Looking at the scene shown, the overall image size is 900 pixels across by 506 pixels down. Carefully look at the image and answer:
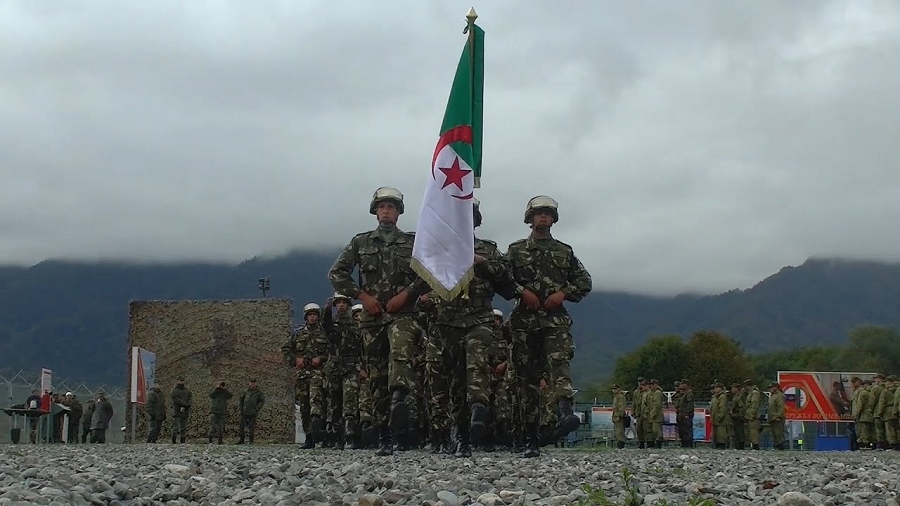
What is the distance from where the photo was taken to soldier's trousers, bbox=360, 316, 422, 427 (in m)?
8.48

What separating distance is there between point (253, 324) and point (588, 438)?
14.7 metres

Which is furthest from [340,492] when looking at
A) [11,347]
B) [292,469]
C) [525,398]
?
[11,347]

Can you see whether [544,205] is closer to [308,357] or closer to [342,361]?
[342,361]

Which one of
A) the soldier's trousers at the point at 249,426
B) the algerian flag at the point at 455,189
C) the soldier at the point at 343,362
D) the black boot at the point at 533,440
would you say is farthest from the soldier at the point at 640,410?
the algerian flag at the point at 455,189

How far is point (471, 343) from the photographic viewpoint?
863cm

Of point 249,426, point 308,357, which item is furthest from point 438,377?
point 249,426

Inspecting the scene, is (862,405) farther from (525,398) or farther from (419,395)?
(525,398)

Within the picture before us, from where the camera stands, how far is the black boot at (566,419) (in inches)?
340

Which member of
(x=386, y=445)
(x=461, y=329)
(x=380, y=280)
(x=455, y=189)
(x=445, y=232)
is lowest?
(x=386, y=445)

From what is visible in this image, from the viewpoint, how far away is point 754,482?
5781 millimetres

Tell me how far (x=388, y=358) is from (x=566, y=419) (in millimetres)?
1776

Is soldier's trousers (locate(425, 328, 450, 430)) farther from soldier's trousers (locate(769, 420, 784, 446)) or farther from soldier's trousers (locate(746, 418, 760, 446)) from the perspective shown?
soldier's trousers (locate(769, 420, 784, 446))

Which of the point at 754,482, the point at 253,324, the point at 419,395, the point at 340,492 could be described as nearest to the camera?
the point at 340,492

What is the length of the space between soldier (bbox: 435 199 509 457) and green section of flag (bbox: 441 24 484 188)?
1.62ft
